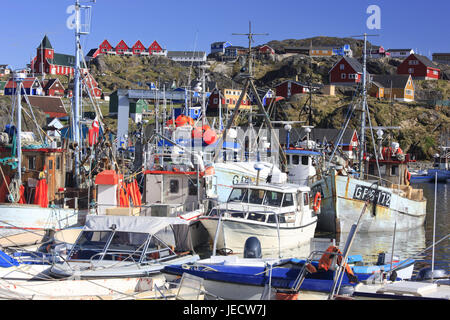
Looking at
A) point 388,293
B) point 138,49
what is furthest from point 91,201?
point 138,49

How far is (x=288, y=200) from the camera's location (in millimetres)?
25234

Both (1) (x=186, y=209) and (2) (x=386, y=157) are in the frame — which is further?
(2) (x=386, y=157)

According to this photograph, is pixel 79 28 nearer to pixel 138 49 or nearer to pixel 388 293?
pixel 388 293

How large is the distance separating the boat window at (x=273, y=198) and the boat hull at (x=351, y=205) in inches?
309

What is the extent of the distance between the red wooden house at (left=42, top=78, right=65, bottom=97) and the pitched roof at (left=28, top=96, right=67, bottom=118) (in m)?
14.2

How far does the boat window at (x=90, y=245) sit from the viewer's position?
17.8 m

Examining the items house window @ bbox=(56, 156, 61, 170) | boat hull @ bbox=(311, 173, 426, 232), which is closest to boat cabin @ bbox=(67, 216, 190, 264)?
house window @ bbox=(56, 156, 61, 170)

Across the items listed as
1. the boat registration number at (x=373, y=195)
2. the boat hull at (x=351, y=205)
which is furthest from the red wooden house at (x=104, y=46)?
the boat registration number at (x=373, y=195)

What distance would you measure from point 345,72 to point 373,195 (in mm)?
82869

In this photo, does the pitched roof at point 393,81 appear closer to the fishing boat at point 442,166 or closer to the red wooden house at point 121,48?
the fishing boat at point 442,166

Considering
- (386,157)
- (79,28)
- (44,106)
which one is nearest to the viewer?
(79,28)

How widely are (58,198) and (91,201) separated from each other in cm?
139

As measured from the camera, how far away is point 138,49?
158500 mm
